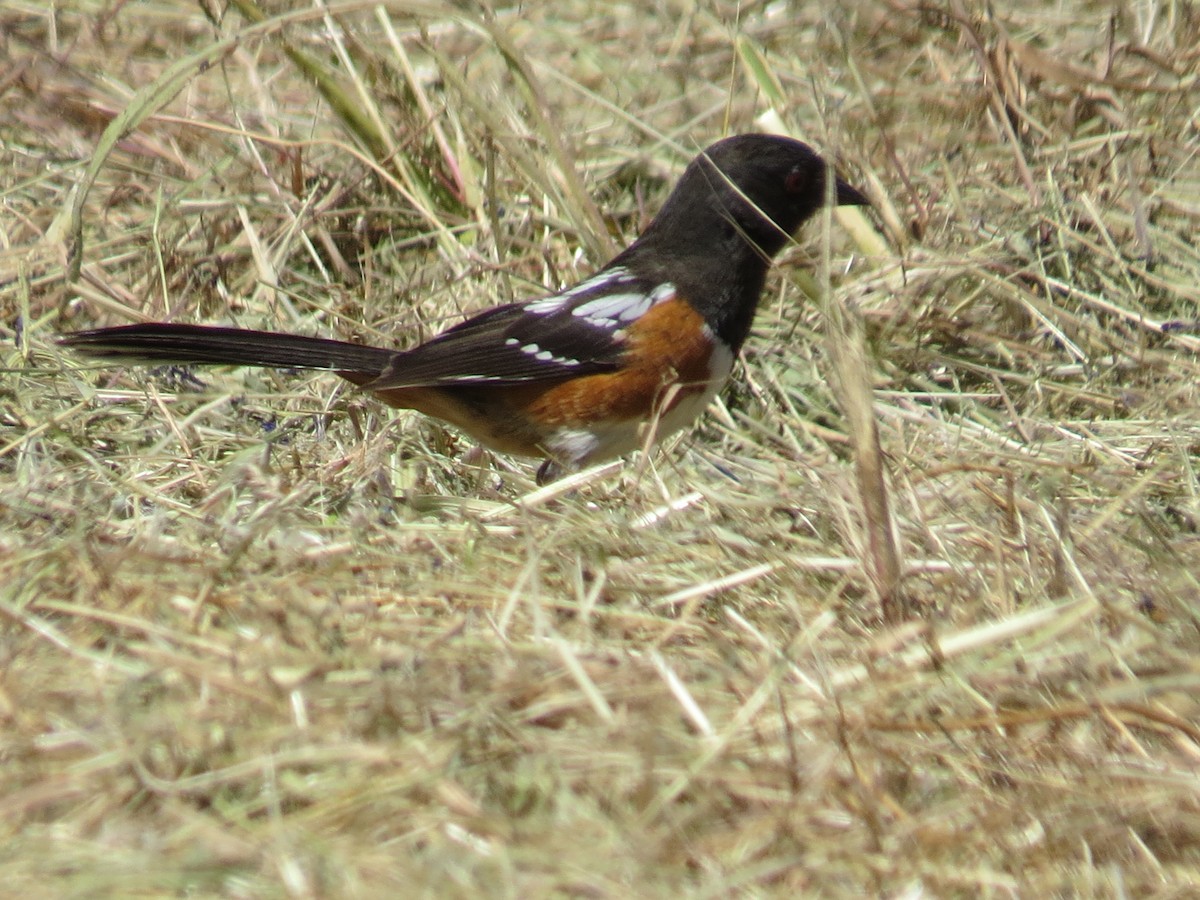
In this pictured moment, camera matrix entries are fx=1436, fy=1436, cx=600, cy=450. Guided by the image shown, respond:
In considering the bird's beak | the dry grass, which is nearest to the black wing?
the dry grass

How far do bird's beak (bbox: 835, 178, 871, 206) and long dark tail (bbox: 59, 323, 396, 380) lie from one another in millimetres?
927

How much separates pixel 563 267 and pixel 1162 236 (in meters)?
1.30

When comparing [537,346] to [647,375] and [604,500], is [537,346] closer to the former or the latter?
[647,375]

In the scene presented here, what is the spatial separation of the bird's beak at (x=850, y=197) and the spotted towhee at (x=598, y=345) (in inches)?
3.4

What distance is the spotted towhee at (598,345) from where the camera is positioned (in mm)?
2508

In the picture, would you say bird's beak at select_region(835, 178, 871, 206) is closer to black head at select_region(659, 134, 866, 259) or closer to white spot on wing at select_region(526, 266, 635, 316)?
black head at select_region(659, 134, 866, 259)

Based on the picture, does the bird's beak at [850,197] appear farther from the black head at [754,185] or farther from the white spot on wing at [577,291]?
the white spot on wing at [577,291]

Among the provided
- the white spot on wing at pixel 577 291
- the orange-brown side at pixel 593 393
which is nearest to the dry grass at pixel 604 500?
the orange-brown side at pixel 593 393

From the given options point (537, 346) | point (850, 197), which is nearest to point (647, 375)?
point (537, 346)

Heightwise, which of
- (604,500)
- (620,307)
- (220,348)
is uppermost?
(220,348)

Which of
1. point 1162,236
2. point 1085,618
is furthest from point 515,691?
point 1162,236

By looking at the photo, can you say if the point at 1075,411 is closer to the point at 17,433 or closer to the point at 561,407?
the point at 561,407

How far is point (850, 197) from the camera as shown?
2.79 meters

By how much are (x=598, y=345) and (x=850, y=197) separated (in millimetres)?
630
